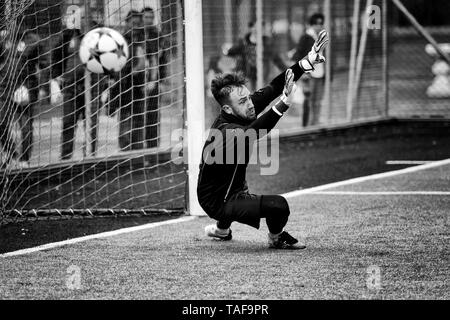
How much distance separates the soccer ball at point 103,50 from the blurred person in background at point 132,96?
15 centimetres

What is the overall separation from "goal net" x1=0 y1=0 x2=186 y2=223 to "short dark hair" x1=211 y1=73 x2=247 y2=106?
1.95m

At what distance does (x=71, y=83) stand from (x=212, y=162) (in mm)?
4207

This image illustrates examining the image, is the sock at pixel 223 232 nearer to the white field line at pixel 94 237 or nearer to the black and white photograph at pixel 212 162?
the black and white photograph at pixel 212 162

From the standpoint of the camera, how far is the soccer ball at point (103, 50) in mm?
10617

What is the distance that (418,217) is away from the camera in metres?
8.31

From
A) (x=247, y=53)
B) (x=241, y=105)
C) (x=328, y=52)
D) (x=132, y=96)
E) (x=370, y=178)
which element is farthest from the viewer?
(x=328, y=52)

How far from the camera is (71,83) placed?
10914 millimetres

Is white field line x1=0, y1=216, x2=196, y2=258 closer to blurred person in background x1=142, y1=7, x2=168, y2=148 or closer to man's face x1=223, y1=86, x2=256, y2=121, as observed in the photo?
man's face x1=223, y1=86, x2=256, y2=121

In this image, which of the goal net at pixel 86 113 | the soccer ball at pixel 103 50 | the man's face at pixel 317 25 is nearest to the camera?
the goal net at pixel 86 113

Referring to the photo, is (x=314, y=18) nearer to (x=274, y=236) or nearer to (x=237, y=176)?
(x=237, y=176)


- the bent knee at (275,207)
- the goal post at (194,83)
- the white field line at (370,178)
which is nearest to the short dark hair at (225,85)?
the bent knee at (275,207)

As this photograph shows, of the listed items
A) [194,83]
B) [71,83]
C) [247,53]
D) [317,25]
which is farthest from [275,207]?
[317,25]

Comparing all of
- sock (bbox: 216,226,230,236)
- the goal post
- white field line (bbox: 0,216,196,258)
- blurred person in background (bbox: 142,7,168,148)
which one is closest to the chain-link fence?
blurred person in background (bbox: 142,7,168,148)
